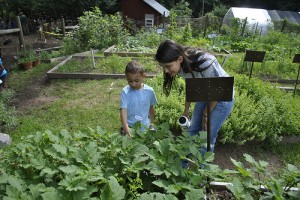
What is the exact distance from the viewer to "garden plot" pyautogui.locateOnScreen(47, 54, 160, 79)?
7695 mm

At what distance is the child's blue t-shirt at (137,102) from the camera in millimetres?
2955

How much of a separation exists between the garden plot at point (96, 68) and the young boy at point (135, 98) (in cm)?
473

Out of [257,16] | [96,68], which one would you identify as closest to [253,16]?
[257,16]

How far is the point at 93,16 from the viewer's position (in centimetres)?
1069

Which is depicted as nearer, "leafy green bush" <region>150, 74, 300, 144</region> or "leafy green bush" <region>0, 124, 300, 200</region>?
"leafy green bush" <region>0, 124, 300, 200</region>

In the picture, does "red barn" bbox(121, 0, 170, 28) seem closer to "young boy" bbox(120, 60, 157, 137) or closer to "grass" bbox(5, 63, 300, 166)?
"grass" bbox(5, 63, 300, 166)

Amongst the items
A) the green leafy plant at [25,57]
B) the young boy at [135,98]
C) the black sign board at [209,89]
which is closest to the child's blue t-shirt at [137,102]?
the young boy at [135,98]

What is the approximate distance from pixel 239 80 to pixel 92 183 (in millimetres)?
4793

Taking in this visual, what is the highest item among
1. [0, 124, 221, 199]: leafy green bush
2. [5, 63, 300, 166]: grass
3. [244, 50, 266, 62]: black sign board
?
[244, 50, 266, 62]: black sign board

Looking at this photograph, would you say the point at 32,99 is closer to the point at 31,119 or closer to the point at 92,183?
the point at 31,119

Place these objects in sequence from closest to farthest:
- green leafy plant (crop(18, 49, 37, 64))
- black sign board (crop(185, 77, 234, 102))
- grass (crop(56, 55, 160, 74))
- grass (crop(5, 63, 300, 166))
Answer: black sign board (crop(185, 77, 234, 102)) → grass (crop(5, 63, 300, 166)) → grass (crop(56, 55, 160, 74)) → green leafy plant (crop(18, 49, 37, 64))

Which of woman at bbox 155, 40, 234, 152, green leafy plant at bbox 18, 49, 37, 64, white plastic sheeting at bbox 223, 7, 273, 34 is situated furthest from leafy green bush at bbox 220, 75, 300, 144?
white plastic sheeting at bbox 223, 7, 273, 34

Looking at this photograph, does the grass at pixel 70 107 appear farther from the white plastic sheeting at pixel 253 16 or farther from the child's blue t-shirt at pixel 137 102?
the white plastic sheeting at pixel 253 16

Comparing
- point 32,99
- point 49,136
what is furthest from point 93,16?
point 49,136
